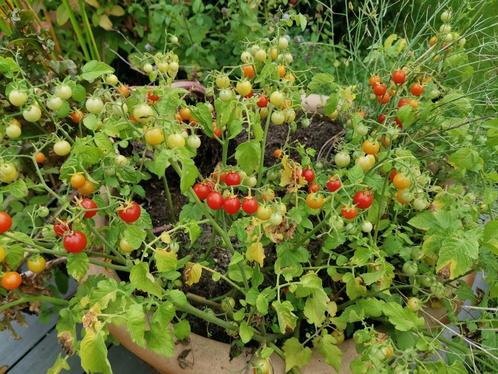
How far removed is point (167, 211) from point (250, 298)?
1.46ft

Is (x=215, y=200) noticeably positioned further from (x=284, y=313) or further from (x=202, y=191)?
(x=284, y=313)

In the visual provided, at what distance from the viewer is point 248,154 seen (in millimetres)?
656

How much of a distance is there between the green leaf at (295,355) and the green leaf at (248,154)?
30 centimetres

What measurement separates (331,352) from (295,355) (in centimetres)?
6

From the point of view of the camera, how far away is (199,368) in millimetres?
750

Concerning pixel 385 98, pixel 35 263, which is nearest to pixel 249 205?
pixel 35 263

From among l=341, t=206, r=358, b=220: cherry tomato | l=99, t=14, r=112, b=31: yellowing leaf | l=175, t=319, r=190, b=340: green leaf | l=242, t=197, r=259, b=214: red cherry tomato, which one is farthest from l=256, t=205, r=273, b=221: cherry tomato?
l=99, t=14, r=112, b=31: yellowing leaf

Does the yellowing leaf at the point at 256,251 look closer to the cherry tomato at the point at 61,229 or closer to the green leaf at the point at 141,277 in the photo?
the green leaf at the point at 141,277

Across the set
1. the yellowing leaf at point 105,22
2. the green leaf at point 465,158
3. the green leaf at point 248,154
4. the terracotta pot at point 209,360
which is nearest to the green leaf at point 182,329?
the terracotta pot at point 209,360

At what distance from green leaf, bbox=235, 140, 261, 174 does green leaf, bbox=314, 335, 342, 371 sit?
30 cm

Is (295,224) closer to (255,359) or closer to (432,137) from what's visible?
(255,359)

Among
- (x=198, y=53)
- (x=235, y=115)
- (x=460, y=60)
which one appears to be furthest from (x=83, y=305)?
(x=198, y=53)

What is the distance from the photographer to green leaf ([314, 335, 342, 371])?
0.72 meters

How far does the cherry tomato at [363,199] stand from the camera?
26.2 inches
